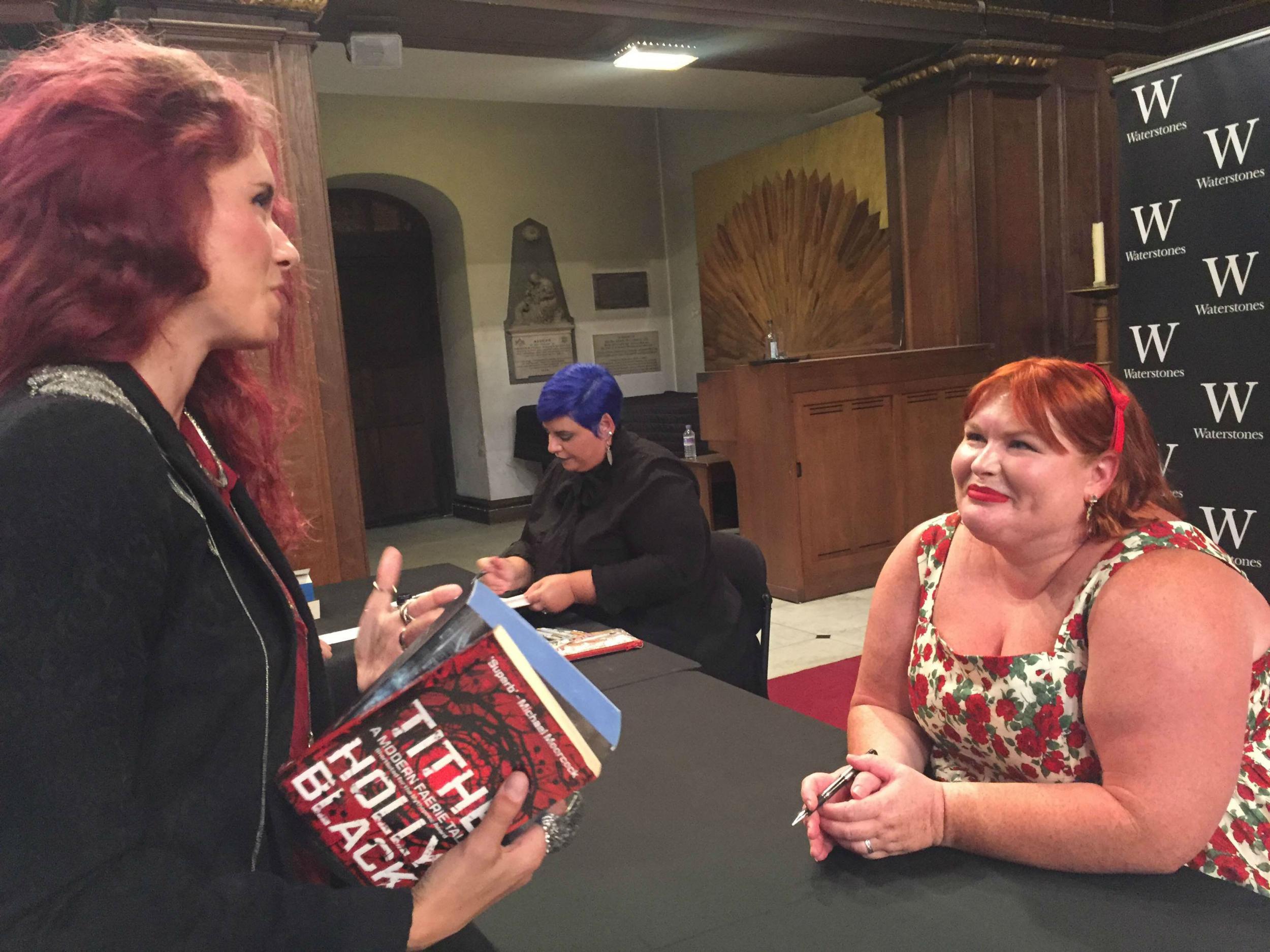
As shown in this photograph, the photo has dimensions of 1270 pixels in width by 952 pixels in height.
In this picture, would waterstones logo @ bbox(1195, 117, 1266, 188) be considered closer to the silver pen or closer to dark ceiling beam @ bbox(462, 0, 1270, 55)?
dark ceiling beam @ bbox(462, 0, 1270, 55)

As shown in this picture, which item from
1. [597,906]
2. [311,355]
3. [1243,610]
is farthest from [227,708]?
[311,355]

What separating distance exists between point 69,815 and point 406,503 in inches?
328

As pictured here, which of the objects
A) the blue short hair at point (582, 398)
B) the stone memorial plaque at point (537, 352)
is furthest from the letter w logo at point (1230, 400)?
the stone memorial plaque at point (537, 352)

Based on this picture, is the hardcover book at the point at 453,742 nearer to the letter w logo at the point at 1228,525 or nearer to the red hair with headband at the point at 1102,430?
the red hair with headband at the point at 1102,430

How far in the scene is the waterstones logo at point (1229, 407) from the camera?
3391mm

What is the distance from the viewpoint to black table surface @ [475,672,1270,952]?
95cm

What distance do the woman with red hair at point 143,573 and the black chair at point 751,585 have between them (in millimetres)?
1837

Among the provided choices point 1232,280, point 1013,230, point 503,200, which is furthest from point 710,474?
point 1232,280

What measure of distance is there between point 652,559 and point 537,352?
611 centimetres

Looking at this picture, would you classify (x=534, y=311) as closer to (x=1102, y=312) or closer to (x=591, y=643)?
(x=1102, y=312)

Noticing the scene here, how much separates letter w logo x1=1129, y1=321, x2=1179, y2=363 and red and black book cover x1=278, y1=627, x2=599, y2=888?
367cm

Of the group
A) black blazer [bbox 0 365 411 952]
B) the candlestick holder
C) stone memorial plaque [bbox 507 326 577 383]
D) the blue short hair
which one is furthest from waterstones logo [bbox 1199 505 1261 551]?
stone memorial plaque [bbox 507 326 577 383]

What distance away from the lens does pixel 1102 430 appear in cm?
133

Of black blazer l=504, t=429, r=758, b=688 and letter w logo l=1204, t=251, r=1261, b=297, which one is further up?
letter w logo l=1204, t=251, r=1261, b=297
